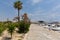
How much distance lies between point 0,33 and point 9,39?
2701 mm

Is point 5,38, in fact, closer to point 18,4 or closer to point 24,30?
point 24,30

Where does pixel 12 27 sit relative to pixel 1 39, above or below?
above

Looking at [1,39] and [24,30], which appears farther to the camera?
[24,30]

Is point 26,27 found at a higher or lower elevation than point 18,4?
lower

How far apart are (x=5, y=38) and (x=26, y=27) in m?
12.1

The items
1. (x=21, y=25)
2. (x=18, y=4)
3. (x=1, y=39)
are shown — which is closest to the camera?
(x=1, y=39)

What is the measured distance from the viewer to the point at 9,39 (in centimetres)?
2380

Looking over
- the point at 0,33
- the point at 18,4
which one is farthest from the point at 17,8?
the point at 0,33

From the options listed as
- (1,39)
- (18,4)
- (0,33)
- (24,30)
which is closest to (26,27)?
(24,30)

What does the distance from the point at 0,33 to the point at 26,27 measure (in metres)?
10.7

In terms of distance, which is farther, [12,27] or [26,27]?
[26,27]

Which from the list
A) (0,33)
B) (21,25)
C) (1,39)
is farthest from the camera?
(21,25)

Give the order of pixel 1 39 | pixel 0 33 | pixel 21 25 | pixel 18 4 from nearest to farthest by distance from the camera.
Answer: pixel 1 39 < pixel 0 33 < pixel 21 25 < pixel 18 4

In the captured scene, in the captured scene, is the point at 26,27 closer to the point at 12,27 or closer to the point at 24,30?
the point at 24,30
